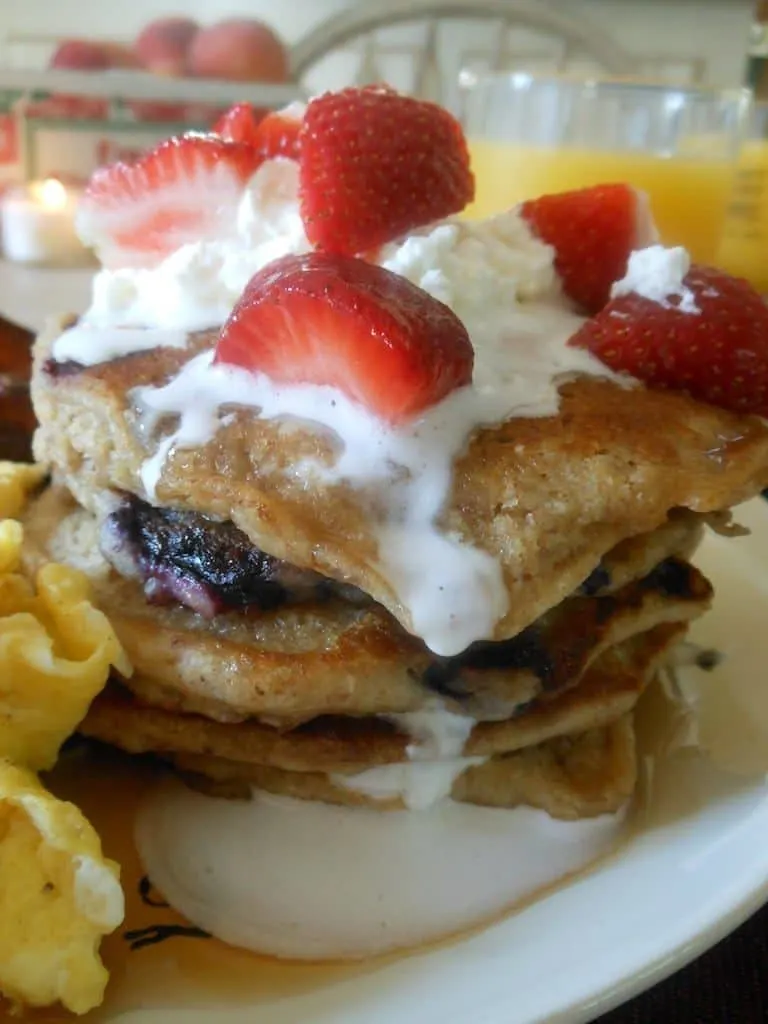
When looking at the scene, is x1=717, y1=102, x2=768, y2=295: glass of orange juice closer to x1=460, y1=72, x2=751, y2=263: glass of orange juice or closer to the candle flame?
x1=460, y1=72, x2=751, y2=263: glass of orange juice

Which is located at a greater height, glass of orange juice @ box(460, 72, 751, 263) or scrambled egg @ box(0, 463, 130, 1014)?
glass of orange juice @ box(460, 72, 751, 263)

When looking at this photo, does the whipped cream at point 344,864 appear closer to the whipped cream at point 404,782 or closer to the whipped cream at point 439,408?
the whipped cream at point 404,782

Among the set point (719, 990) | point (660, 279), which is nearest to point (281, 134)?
point (660, 279)

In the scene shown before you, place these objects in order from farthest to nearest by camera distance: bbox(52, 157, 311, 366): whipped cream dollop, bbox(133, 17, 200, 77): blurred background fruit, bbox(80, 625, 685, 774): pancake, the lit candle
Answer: bbox(133, 17, 200, 77): blurred background fruit
the lit candle
bbox(52, 157, 311, 366): whipped cream dollop
bbox(80, 625, 685, 774): pancake

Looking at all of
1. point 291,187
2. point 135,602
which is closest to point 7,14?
point 291,187

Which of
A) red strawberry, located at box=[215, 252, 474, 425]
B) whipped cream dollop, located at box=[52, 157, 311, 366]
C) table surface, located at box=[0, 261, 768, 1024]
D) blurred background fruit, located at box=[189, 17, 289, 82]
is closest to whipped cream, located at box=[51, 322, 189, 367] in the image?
whipped cream dollop, located at box=[52, 157, 311, 366]

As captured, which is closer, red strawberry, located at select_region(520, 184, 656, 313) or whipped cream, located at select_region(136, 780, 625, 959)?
whipped cream, located at select_region(136, 780, 625, 959)
